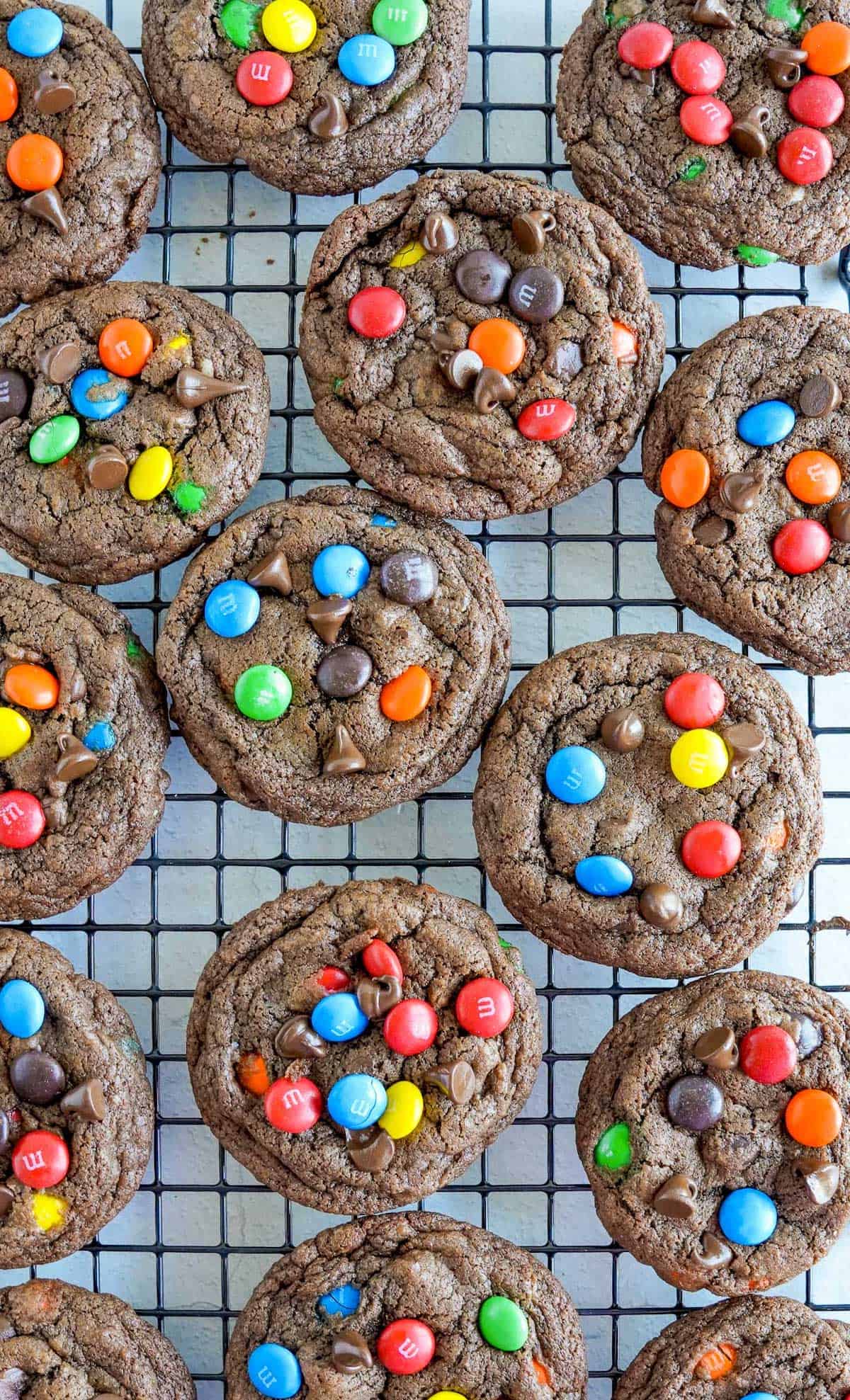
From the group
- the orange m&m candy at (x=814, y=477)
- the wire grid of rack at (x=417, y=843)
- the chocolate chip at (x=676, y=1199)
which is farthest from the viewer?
the wire grid of rack at (x=417, y=843)

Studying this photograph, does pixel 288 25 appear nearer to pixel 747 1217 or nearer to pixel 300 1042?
pixel 300 1042

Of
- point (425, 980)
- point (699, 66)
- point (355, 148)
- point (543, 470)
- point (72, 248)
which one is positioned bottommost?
point (425, 980)

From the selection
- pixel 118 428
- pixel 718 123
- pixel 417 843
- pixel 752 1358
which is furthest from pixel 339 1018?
pixel 718 123

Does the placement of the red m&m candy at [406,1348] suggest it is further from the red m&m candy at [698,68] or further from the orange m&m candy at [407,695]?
the red m&m candy at [698,68]

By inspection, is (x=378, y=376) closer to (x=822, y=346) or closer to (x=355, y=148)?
Answer: (x=355, y=148)

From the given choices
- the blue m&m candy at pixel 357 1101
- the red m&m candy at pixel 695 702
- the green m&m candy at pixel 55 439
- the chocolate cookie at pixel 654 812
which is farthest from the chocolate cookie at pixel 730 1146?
the green m&m candy at pixel 55 439

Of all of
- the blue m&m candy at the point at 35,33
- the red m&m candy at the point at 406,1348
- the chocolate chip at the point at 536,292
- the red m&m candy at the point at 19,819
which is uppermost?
the blue m&m candy at the point at 35,33

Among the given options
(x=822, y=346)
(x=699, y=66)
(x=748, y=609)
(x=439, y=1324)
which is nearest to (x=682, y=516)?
(x=748, y=609)
